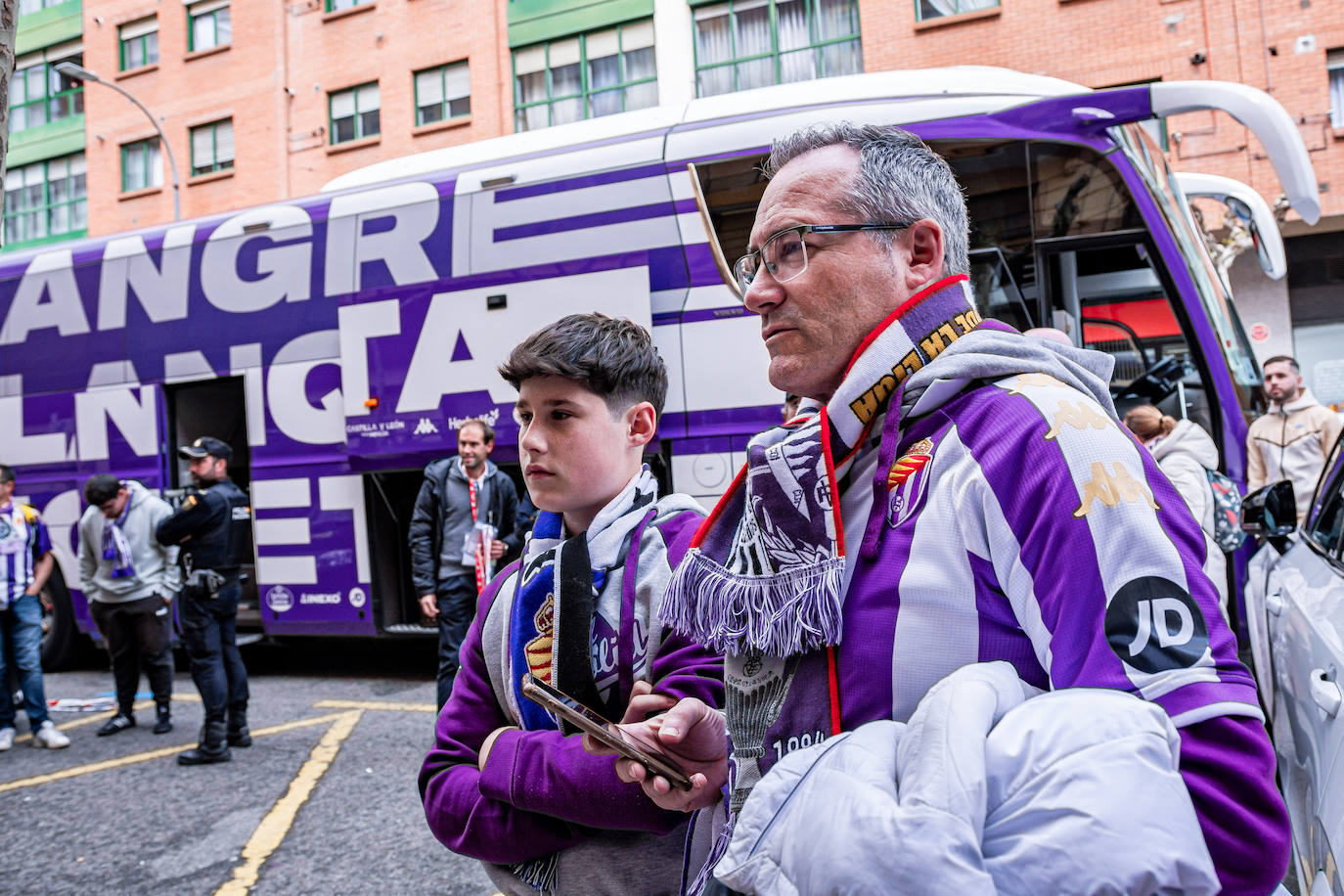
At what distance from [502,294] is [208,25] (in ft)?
67.3

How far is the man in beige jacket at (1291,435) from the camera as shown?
693 cm

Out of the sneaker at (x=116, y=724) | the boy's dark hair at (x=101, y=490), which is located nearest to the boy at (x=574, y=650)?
the boy's dark hair at (x=101, y=490)

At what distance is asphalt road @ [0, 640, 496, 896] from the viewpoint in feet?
12.4

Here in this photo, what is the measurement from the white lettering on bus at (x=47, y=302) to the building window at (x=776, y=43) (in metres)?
11.6

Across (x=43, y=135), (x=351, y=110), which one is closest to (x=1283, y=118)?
(x=351, y=110)

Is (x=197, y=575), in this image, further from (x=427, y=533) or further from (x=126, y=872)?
(x=126, y=872)

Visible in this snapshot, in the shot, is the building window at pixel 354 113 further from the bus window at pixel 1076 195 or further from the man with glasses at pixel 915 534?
the man with glasses at pixel 915 534

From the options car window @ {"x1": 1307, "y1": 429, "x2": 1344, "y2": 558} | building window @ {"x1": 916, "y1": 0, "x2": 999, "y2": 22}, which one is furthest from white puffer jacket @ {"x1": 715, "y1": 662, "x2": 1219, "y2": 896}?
building window @ {"x1": 916, "y1": 0, "x2": 999, "y2": 22}

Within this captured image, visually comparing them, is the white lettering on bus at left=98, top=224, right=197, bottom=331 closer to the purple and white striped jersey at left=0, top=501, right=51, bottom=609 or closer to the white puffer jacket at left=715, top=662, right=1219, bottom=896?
the purple and white striped jersey at left=0, top=501, right=51, bottom=609

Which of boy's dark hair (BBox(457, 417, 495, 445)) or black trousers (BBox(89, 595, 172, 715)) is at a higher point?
boy's dark hair (BBox(457, 417, 495, 445))

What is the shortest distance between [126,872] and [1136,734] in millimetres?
4214

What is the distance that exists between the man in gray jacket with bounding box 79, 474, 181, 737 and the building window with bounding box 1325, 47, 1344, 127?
15996 millimetres

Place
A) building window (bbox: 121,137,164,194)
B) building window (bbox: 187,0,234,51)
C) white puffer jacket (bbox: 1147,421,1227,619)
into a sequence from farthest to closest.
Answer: building window (bbox: 121,137,164,194), building window (bbox: 187,0,234,51), white puffer jacket (bbox: 1147,421,1227,619)

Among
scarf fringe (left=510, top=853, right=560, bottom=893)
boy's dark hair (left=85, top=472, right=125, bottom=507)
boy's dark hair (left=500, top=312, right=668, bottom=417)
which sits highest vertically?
boy's dark hair (left=500, top=312, right=668, bottom=417)
